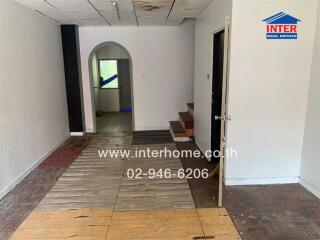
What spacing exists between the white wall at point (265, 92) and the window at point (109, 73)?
6.01 meters

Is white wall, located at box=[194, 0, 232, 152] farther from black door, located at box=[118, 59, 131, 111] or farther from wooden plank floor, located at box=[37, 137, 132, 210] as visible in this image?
black door, located at box=[118, 59, 131, 111]

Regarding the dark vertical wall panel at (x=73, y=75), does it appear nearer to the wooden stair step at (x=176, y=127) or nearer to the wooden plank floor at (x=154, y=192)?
the wooden stair step at (x=176, y=127)

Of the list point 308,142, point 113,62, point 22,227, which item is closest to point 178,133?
point 308,142

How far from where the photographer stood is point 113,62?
29.0ft

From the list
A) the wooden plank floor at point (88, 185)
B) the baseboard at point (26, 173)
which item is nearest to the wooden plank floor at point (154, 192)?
the wooden plank floor at point (88, 185)

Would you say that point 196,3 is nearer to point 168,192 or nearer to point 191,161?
point 191,161

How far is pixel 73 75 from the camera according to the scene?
5.55 m

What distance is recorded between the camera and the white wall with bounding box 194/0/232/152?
3.42 m

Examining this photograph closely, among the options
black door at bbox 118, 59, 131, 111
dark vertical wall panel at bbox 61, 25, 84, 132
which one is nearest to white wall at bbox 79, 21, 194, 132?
dark vertical wall panel at bbox 61, 25, 84, 132

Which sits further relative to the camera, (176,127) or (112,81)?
(112,81)

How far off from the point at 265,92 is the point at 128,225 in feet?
6.95

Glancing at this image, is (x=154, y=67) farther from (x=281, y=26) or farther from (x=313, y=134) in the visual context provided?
(x=313, y=134)

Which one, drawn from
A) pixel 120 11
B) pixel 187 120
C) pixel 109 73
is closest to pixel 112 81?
pixel 109 73

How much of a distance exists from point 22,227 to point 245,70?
2.83 metres
